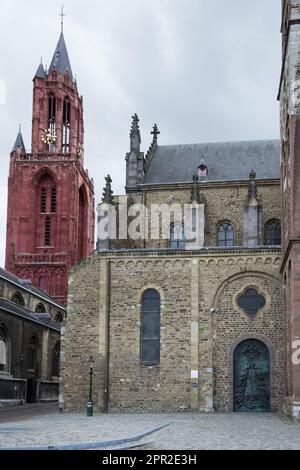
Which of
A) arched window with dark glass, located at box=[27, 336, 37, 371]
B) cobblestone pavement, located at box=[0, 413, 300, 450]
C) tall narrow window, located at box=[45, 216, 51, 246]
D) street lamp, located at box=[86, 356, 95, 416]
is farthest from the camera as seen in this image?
tall narrow window, located at box=[45, 216, 51, 246]

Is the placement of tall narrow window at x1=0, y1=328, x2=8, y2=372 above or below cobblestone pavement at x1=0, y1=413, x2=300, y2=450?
above

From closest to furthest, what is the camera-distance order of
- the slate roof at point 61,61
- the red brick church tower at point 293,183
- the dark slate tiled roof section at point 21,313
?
the red brick church tower at point 293,183 → the dark slate tiled roof section at point 21,313 → the slate roof at point 61,61

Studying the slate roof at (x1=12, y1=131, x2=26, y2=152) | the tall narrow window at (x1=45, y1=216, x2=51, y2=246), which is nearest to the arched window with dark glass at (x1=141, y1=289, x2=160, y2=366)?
the tall narrow window at (x1=45, y1=216, x2=51, y2=246)

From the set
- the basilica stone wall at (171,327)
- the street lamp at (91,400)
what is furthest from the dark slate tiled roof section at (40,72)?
the street lamp at (91,400)

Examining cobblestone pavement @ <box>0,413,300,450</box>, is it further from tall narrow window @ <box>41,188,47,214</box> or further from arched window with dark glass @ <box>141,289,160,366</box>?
tall narrow window @ <box>41,188,47,214</box>

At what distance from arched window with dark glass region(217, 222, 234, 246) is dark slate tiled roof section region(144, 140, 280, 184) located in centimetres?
291

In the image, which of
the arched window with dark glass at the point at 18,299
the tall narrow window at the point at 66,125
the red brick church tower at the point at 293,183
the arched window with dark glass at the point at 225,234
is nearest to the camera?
the red brick church tower at the point at 293,183

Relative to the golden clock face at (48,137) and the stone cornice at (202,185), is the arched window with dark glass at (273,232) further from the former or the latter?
the golden clock face at (48,137)

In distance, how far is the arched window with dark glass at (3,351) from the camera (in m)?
43.9

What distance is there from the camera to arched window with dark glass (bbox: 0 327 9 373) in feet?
144

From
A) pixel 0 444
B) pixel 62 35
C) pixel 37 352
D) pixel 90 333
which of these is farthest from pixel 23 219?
pixel 0 444

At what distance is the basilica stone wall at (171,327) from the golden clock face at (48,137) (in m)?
52.8

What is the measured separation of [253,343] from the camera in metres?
34.1

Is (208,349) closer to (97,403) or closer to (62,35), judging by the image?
(97,403)
